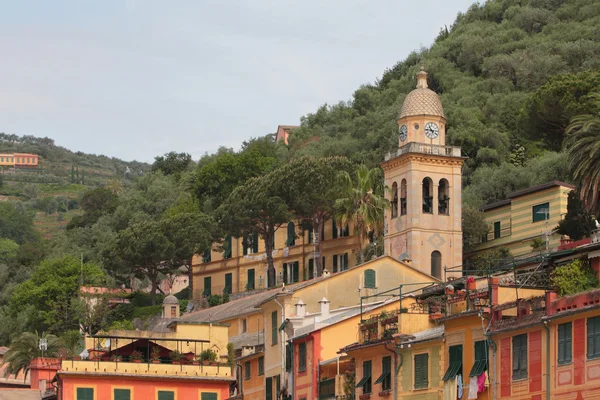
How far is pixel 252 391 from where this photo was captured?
61.9m

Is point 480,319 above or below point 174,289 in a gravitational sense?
below

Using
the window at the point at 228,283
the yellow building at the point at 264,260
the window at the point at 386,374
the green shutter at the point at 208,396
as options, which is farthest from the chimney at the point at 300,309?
the window at the point at 228,283

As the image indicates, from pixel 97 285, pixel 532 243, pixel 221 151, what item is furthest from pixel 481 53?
pixel 532 243

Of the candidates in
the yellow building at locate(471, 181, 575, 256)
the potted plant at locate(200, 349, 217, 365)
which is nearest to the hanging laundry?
the potted plant at locate(200, 349, 217, 365)

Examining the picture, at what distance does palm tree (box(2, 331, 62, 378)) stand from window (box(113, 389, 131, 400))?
75.8ft

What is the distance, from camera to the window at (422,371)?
145 ft

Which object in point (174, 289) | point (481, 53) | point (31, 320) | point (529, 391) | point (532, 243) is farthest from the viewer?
point (481, 53)

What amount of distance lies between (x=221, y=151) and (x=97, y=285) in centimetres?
4164

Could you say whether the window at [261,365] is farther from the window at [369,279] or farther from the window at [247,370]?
the window at [369,279]

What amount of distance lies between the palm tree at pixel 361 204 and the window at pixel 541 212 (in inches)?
Answer: 394

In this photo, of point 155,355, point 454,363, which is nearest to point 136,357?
point 155,355

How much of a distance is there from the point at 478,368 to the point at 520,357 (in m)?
2.02

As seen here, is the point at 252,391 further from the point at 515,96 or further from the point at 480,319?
the point at 515,96

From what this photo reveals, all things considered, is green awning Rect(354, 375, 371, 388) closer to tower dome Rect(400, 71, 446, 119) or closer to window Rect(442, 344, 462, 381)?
window Rect(442, 344, 462, 381)
